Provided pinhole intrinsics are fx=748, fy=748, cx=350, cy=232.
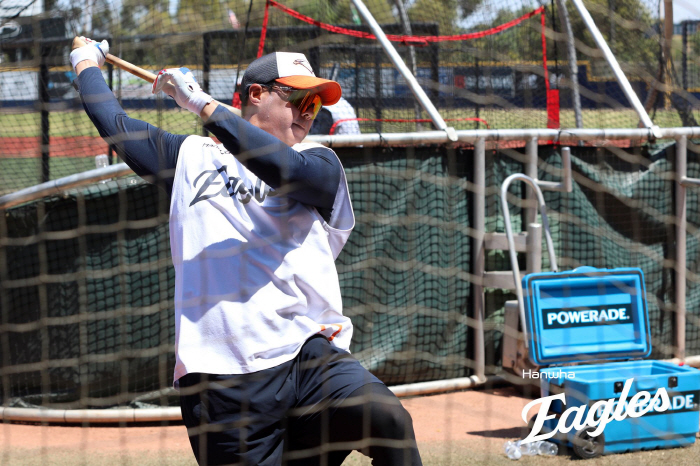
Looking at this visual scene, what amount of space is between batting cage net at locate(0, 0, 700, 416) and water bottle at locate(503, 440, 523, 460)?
3.98 ft

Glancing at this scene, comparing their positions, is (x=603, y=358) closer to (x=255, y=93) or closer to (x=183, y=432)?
(x=183, y=432)

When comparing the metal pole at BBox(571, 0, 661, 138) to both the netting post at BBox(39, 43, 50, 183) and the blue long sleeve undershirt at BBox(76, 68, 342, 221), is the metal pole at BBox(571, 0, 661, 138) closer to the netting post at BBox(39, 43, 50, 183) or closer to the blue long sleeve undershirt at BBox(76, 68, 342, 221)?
the blue long sleeve undershirt at BBox(76, 68, 342, 221)

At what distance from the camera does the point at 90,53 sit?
2070 mm

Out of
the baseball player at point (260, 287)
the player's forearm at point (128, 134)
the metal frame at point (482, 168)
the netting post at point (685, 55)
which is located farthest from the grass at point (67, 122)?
the netting post at point (685, 55)

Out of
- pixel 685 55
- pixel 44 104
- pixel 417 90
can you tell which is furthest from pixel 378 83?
pixel 685 55

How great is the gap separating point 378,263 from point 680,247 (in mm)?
2266

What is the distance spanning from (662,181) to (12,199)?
4.28m

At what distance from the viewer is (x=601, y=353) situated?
4.04 meters

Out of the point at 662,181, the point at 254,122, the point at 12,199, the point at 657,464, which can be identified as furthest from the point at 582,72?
the point at 254,122

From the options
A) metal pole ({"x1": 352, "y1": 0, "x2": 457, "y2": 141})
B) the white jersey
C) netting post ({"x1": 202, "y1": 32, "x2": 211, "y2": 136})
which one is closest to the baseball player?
the white jersey

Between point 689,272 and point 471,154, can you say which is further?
point 689,272

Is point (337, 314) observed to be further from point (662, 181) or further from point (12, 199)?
point (662, 181)

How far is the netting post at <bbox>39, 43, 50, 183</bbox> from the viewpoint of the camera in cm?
568

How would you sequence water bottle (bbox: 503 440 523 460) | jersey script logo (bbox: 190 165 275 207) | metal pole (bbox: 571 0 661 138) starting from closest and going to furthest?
jersey script logo (bbox: 190 165 275 207)
water bottle (bbox: 503 440 523 460)
metal pole (bbox: 571 0 661 138)
